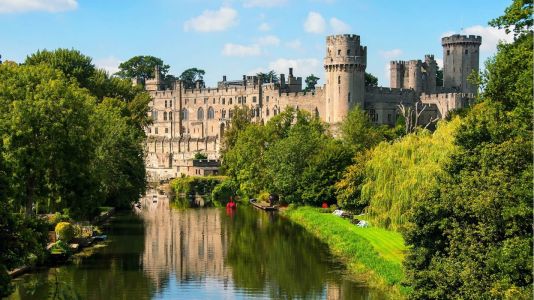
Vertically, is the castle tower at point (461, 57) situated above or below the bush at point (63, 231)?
above

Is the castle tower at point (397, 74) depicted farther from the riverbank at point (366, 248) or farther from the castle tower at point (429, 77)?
the riverbank at point (366, 248)

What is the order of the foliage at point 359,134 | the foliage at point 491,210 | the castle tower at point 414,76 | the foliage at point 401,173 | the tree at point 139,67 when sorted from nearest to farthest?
1. the foliage at point 491,210
2. the foliage at point 401,173
3. the foliage at point 359,134
4. the castle tower at point 414,76
5. the tree at point 139,67

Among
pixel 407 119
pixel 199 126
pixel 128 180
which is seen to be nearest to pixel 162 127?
pixel 199 126

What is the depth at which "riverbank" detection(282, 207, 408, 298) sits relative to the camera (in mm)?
28859

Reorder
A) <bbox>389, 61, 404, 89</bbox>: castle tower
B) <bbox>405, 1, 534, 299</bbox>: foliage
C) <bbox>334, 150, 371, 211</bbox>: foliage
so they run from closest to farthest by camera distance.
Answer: <bbox>405, 1, 534, 299</bbox>: foliage
<bbox>334, 150, 371, 211</bbox>: foliage
<bbox>389, 61, 404, 89</bbox>: castle tower

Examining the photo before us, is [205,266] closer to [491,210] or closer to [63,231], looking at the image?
[63,231]

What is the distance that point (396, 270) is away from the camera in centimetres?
2933

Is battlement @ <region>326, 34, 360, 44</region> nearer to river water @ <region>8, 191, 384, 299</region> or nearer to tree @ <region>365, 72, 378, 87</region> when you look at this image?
tree @ <region>365, 72, 378, 87</region>

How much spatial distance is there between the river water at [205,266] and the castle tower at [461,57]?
180 ft

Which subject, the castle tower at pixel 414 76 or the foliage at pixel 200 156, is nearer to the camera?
the castle tower at pixel 414 76

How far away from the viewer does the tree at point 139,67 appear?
131m

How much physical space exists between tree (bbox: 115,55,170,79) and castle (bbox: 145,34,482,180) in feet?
26.3

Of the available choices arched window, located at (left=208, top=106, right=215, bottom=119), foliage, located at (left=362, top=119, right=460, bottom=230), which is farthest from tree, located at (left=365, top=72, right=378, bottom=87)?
foliage, located at (left=362, top=119, right=460, bottom=230)

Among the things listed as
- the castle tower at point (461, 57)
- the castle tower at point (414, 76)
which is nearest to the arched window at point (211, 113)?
the castle tower at point (414, 76)
